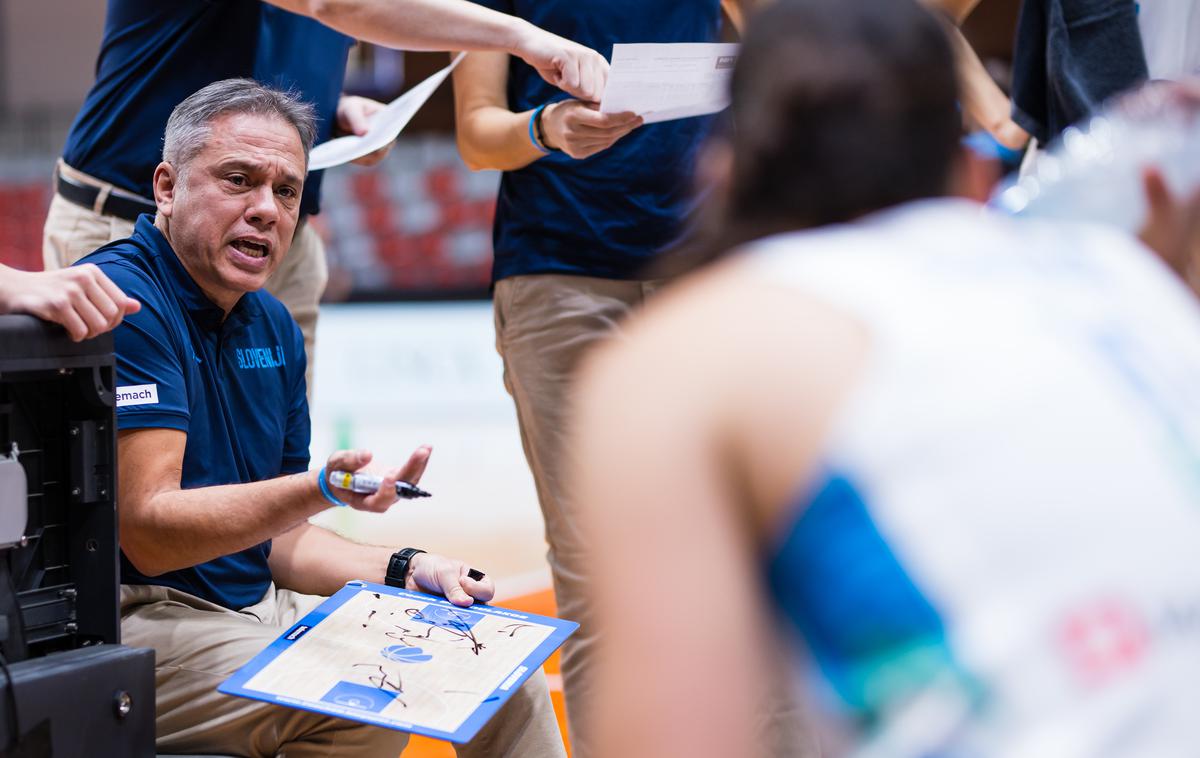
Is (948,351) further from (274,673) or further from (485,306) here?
(485,306)

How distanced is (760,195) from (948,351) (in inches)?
8.0

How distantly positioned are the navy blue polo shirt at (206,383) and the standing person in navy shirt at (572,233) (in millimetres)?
484

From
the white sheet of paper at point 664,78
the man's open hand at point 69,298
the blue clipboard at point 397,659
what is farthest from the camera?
the white sheet of paper at point 664,78

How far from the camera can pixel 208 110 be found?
7.43 feet

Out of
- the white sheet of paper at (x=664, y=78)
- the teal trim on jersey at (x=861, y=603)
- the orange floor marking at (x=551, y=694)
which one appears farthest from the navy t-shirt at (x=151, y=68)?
the teal trim on jersey at (x=861, y=603)

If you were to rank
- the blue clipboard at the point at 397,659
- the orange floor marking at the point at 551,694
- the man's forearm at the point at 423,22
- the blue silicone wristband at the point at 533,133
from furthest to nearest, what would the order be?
the orange floor marking at the point at 551,694, the blue silicone wristband at the point at 533,133, the man's forearm at the point at 423,22, the blue clipboard at the point at 397,659

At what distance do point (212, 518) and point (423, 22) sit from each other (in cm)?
100

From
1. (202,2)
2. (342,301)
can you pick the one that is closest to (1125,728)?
(202,2)

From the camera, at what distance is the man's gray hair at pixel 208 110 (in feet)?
7.42

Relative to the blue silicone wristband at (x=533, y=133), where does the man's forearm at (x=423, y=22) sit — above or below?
above

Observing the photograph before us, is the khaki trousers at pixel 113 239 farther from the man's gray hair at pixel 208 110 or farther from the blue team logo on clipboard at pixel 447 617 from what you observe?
the blue team logo on clipboard at pixel 447 617

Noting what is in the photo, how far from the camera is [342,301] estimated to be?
341 inches

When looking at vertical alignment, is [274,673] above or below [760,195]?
below

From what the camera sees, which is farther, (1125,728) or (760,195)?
(760,195)
